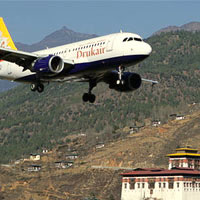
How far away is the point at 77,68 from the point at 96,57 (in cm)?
308

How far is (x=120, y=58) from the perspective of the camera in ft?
274

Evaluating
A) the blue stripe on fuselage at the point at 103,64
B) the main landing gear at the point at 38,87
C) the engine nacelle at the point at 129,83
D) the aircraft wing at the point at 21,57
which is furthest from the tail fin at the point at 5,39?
the engine nacelle at the point at 129,83

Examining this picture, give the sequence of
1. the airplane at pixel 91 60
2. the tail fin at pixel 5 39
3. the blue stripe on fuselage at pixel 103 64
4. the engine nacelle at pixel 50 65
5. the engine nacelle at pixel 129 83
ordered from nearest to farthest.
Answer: the blue stripe on fuselage at pixel 103 64 < the airplane at pixel 91 60 < the engine nacelle at pixel 50 65 < the engine nacelle at pixel 129 83 < the tail fin at pixel 5 39

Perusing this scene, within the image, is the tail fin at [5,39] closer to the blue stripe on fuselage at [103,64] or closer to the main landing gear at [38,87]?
the main landing gear at [38,87]

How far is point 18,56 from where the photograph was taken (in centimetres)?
8731

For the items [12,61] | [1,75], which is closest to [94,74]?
[12,61]

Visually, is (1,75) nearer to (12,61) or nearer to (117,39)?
(12,61)

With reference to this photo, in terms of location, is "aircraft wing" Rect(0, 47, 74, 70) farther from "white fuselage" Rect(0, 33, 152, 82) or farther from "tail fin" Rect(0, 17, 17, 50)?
"tail fin" Rect(0, 17, 17, 50)

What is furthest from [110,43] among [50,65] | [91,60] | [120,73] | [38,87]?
[38,87]

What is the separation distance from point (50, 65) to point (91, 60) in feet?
16.9

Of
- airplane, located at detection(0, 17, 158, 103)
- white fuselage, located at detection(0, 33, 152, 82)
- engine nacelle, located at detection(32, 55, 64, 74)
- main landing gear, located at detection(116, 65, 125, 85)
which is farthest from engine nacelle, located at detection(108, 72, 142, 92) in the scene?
engine nacelle, located at detection(32, 55, 64, 74)

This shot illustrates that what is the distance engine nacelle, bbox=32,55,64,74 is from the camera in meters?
84.6

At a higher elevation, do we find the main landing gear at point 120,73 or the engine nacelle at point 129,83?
the engine nacelle at point 129,83

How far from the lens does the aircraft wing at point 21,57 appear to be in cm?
8612
